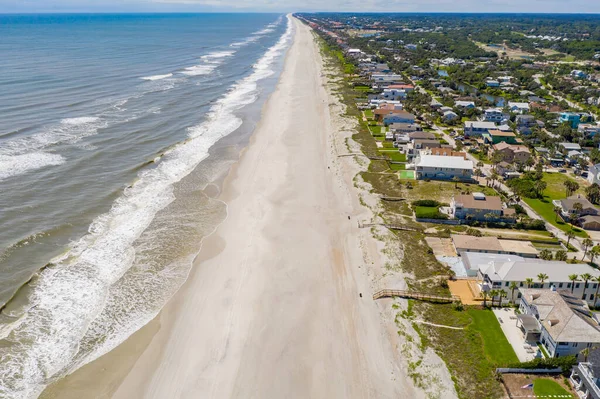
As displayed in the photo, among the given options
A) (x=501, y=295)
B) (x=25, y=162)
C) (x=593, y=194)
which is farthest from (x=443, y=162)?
(x=25, y=162)

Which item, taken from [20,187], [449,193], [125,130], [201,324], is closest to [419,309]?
[201,324]

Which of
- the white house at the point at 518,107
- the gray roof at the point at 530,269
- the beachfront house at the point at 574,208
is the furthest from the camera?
the white house at the point at 518,107

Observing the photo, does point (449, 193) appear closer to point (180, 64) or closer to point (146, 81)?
point (146, 81)

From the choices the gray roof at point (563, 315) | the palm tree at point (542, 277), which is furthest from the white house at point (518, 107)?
the gray roof at point (563, 315)

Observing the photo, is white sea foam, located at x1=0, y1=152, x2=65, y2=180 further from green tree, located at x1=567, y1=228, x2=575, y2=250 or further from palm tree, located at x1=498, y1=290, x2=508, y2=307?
green tree, located at x1=567, y1=228, x2=575, y2=250

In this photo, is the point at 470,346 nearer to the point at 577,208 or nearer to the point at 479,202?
the point at 479,202

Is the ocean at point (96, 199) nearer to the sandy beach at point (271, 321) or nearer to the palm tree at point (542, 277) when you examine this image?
the sandy beach at point (271, 321)
